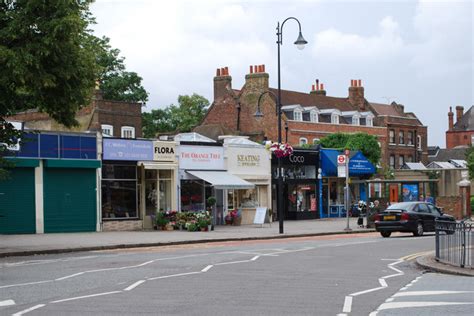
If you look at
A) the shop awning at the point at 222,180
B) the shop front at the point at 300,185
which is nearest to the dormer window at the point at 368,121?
the shop front at the point at 300,185

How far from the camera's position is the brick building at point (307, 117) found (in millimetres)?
71375

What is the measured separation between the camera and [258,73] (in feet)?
235

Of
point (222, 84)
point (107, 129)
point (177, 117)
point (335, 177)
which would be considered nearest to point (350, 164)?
point (335, 177)

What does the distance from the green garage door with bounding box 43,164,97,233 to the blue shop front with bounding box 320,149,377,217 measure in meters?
20.6

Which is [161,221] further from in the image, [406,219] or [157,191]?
[406,219]

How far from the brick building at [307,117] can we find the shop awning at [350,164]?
8.94m

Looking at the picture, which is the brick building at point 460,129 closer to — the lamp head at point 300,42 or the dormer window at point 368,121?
the dormer window at point 368,121

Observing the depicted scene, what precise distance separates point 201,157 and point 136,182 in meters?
4.66

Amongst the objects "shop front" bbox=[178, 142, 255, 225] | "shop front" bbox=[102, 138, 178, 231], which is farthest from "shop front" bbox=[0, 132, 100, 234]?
"shop front" bbox=[178, 142, 255, 225]

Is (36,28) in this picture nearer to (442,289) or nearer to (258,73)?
(442,289)

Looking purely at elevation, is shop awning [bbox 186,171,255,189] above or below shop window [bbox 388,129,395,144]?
below

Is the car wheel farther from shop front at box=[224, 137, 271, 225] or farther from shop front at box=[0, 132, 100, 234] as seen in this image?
shop front at box=[0, 132, 100, 234]

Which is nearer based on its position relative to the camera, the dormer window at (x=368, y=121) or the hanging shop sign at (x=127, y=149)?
the hanging shop sign at (x=127, y=149)

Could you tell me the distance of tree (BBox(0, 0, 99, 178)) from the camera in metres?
21.5
